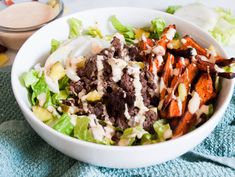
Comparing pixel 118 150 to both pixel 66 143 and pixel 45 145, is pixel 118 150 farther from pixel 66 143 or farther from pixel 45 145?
pixel 45 145

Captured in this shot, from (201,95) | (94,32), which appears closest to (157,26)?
(94,32)

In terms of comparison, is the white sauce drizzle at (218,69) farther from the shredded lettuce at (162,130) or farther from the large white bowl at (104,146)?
the shredded lettuce at (162,130)

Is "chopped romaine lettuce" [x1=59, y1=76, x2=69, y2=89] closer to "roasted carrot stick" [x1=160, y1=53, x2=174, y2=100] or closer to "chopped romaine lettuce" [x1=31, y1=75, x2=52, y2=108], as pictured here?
"chopped romaine lettuce" [x1=31, y1=75, x2=52, y2=108]

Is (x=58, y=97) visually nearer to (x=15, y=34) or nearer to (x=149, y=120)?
(x=149, y=120)

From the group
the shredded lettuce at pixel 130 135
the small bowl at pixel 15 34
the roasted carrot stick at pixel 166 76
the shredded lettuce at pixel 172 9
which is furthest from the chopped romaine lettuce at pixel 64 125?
the shredded lettuce at pixel 172 9

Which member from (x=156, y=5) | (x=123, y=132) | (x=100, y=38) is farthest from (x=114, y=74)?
(x=156, y=5)

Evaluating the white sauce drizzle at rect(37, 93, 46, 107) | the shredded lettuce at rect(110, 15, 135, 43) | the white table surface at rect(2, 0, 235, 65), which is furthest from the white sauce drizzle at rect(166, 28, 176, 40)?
the white table surface at rect(2, 0, 235, 65)
